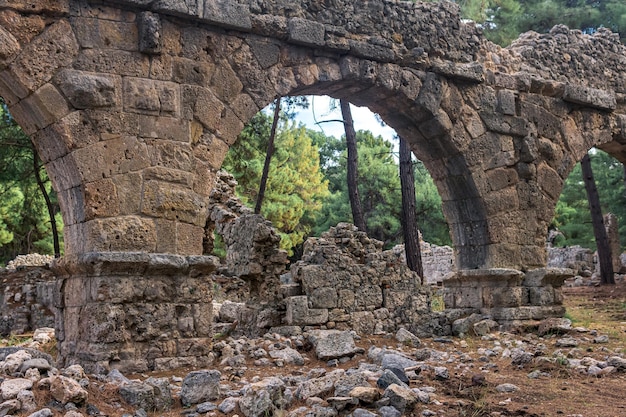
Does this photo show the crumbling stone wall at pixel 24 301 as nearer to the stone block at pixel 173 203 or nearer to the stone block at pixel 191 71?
the stone block at pixel 173 203

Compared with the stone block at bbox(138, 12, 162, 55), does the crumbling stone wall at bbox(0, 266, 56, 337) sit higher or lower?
lower

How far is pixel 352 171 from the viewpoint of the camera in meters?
14.0

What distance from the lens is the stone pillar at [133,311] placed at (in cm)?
561

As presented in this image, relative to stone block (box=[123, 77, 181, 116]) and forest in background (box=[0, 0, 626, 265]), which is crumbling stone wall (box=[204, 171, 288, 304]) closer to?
stone block (box=[123, 77, 181, 116])

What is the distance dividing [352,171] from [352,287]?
600 centimetres

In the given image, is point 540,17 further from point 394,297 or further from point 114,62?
point 114,62

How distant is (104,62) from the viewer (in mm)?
5969

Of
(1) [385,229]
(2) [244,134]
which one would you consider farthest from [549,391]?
(1) [385,229]

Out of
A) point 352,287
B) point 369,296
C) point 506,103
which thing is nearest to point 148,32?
point 352,287

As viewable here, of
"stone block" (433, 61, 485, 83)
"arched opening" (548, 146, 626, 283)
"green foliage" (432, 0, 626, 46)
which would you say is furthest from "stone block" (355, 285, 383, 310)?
"arched opening" (548, 146, 626, 283)

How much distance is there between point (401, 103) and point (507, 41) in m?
Answer: 9.00

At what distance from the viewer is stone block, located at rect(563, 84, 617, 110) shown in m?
9.34

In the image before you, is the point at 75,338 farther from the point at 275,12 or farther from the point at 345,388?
the point at 275,12

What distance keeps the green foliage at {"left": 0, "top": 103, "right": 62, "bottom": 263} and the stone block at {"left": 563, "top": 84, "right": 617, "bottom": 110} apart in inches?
442
